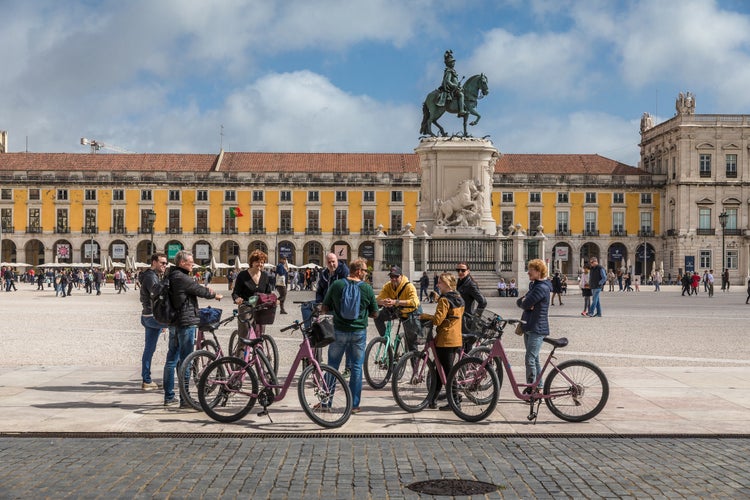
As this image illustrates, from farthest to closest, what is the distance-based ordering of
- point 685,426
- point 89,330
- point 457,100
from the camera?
point 457,100 < point 89,330 < point 685,426

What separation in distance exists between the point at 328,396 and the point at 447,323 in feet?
4.32

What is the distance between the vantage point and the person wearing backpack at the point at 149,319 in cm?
974

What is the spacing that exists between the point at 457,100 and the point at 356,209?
41007mm

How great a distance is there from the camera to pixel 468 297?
1004cm

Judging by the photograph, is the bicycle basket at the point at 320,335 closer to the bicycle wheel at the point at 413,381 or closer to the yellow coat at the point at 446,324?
the bicycle wheel at the point at 413,381

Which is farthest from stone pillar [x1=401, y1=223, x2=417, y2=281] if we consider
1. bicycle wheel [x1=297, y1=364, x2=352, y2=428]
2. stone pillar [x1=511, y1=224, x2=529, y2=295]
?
bicycle wheel [x1=297, y1=364, x2=352, y2=428]

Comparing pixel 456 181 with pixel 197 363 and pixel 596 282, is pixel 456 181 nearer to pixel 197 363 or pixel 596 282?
pixel 596 282

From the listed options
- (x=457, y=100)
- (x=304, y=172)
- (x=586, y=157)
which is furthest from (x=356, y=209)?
(x=457, y=100)

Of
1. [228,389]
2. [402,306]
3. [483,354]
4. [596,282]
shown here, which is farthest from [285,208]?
[228,389]

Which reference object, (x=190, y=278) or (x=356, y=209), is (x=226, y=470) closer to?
(x=190, y=278)

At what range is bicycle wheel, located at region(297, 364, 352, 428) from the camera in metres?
8.06

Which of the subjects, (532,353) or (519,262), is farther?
(519,262)

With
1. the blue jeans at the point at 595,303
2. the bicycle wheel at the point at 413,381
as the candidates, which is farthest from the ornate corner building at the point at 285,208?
the bicycle wheel at the point at 413,381

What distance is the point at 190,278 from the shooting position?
9031 mm
